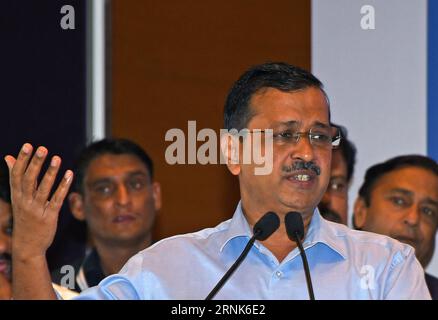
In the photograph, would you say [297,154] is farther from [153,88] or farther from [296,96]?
[153,88]

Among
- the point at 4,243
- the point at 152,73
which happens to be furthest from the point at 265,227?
the point at 152,73

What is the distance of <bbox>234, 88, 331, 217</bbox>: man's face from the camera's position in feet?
6.33

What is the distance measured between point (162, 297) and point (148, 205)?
151 cm

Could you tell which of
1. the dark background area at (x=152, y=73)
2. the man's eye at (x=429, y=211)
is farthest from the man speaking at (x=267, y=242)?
the dark background area at (x=152, y=73)

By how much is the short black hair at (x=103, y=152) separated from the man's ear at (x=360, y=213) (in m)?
0.84

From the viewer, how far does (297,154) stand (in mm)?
1936

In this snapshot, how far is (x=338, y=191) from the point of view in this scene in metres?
3.37

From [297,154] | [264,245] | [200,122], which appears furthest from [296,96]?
[200,122]

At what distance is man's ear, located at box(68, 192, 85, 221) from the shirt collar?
148cm

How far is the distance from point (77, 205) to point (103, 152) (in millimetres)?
243

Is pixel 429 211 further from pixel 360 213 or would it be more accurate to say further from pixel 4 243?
pixel 4 243

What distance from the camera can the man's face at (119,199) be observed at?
324 centimetres

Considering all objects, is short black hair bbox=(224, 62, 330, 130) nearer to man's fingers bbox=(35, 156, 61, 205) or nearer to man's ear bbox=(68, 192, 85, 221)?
man's fingers bbox=(35, 156, 61, 205)
